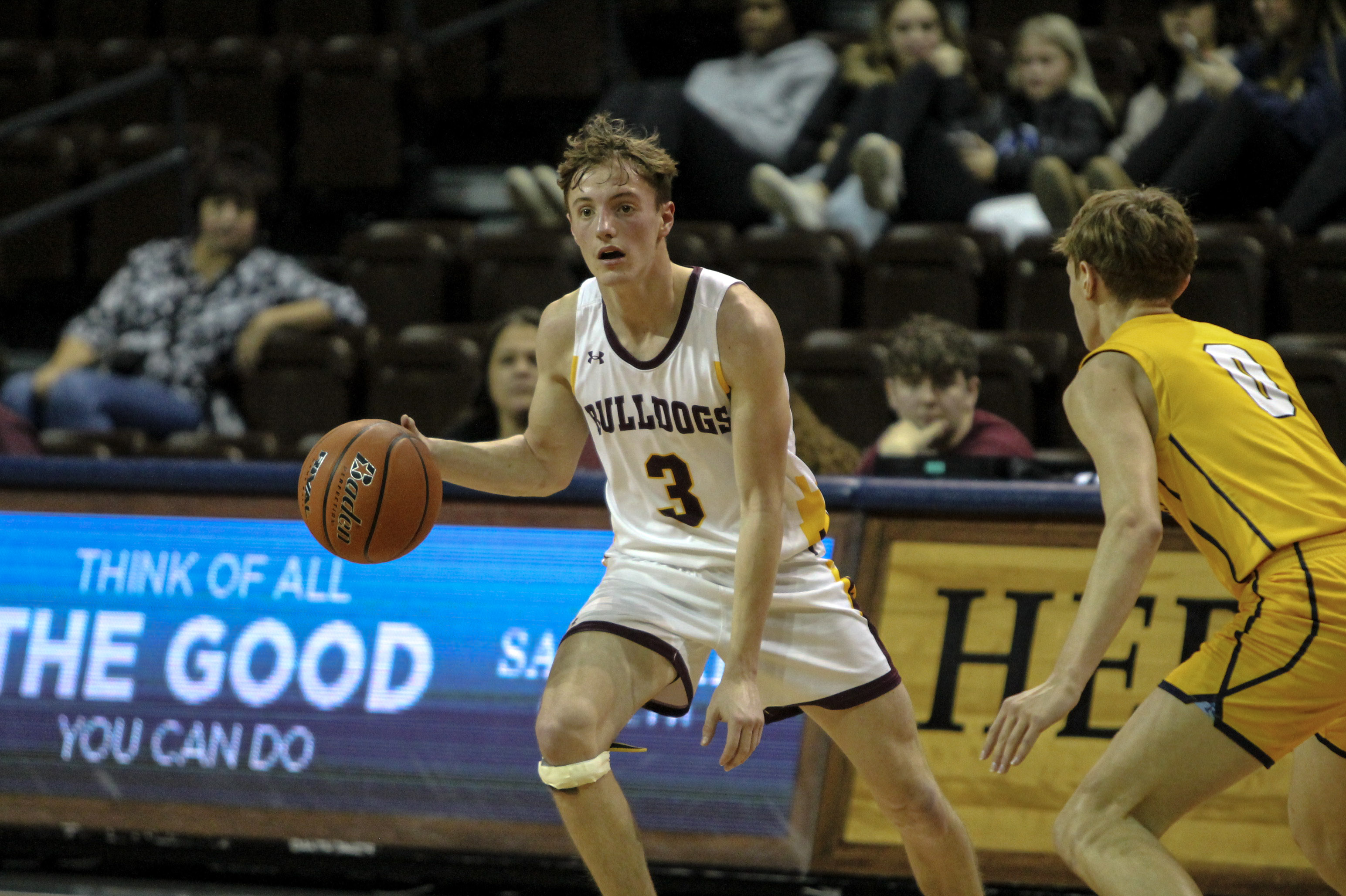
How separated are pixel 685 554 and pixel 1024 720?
932 millimetres

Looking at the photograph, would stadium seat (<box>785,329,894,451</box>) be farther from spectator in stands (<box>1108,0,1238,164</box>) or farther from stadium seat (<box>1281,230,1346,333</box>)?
spectator in stands (<box>1108,0,1238,164</box>)

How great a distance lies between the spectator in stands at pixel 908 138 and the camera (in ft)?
24.8

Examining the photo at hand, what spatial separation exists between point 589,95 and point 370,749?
19.3ft

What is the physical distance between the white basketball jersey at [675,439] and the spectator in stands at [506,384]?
208 centimetres

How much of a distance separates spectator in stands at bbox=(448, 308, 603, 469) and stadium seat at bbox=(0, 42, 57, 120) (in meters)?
5.84

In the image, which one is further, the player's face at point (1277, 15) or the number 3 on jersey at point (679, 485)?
the player's face at point (1277, 15)

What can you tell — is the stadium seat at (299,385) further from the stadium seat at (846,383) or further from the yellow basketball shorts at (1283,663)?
the yellow basketball shorts at (1283,663)

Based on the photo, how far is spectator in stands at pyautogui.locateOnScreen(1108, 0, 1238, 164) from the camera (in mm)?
7496

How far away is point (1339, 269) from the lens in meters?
6.52

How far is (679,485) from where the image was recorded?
3.52m

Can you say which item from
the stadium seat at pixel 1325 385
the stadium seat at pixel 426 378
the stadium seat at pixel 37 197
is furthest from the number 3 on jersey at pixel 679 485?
the stadium seat at pixel 37 197

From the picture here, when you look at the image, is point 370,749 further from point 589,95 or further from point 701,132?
point 589,95

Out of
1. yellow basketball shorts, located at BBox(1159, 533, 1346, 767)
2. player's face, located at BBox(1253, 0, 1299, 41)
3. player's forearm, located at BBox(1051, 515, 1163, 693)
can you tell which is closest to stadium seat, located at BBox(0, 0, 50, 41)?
player's face, located at BBox(1253, 0, 1299, 41)

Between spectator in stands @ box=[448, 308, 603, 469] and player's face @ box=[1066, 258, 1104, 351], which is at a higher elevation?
player's face @ box=[1066, 258, 1104, 351]
